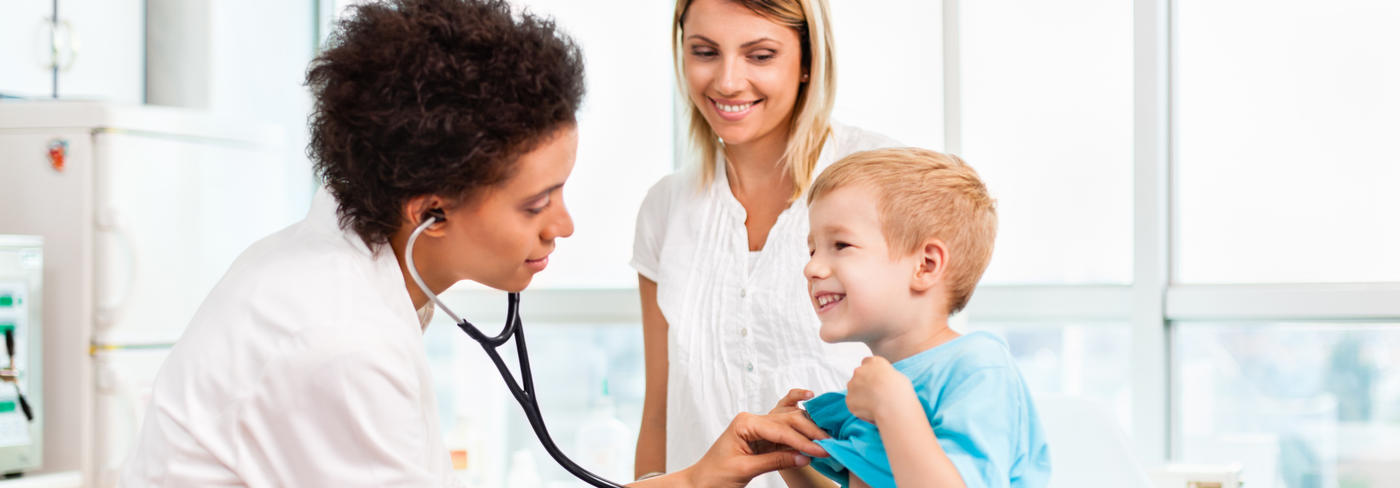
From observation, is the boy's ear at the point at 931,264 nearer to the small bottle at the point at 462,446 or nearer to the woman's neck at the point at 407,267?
the woman's neck at the point at 407,267

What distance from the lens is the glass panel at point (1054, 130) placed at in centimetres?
248

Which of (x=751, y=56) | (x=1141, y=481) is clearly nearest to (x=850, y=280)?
(x=751, y=56)

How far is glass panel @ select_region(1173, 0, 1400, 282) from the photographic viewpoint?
235 cm

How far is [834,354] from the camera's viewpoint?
1.42 metres

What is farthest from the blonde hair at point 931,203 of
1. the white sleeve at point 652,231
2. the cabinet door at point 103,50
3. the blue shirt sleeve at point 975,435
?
the cabinet door at point 103,50

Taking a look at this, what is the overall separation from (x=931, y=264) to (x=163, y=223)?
1.88 metres

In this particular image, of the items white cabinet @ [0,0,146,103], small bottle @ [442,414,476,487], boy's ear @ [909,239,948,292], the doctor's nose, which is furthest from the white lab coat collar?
small bottle @ [442,414,476,487]

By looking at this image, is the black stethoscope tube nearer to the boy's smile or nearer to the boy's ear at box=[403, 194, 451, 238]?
the boy's ear at box=[403, 194, 451, 238]

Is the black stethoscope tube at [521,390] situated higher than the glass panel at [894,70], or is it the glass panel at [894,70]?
the glass panel at [894,70]

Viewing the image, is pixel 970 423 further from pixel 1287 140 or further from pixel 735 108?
pixel 1287 140

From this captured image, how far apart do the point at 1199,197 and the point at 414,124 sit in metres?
2.16

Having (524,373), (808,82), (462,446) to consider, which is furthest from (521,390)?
(462,446)

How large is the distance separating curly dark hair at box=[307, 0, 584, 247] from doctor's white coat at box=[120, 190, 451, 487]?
91 mm

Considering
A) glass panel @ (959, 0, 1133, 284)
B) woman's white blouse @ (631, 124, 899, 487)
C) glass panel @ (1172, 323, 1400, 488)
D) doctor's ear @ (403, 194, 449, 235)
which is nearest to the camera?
doctor's ear @ (403, 194, 449, 235)
